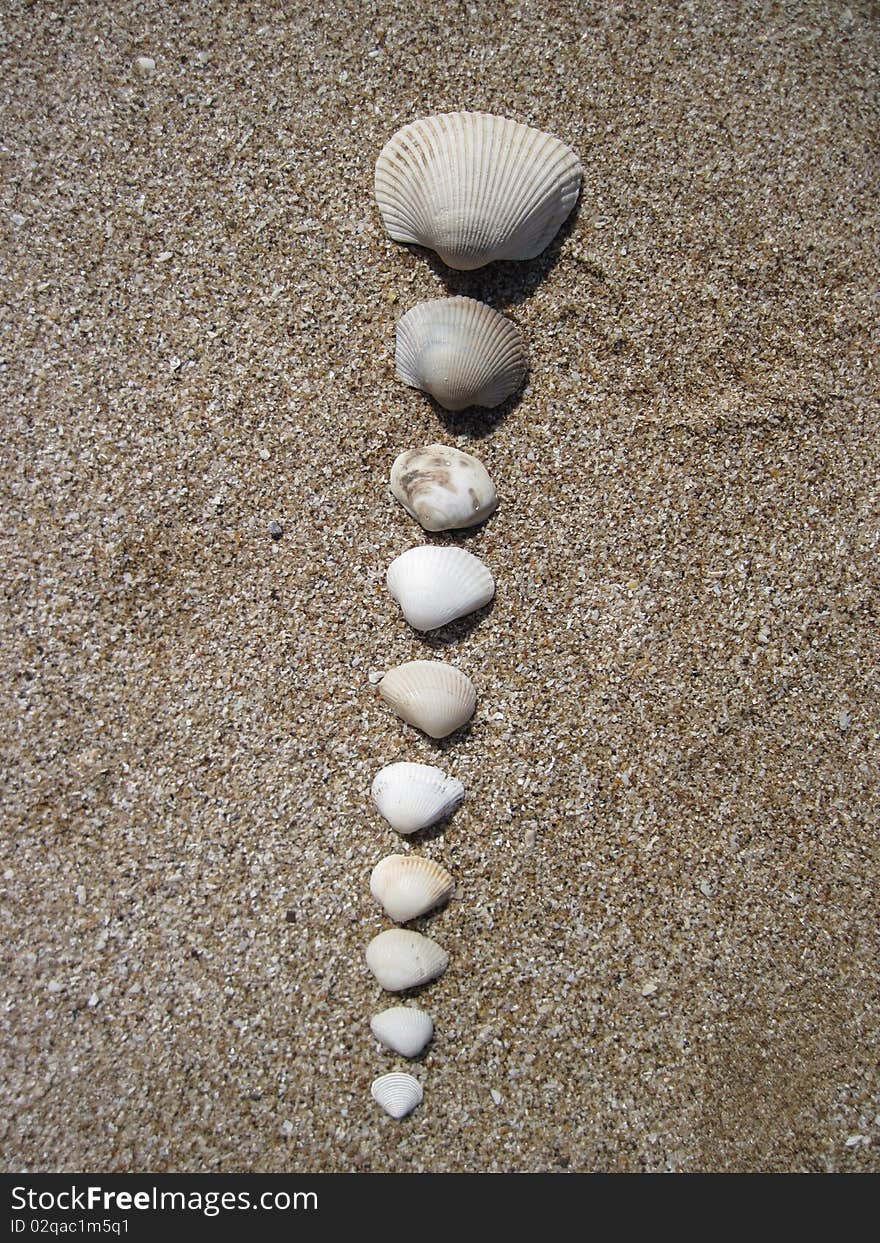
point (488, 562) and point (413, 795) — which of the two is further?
point (488, 562)

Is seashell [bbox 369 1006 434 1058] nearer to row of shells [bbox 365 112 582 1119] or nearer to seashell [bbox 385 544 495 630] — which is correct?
row of shells [bbox 365 112 582 1119]

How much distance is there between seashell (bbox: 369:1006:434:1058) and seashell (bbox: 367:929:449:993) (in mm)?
49

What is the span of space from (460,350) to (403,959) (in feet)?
4.21

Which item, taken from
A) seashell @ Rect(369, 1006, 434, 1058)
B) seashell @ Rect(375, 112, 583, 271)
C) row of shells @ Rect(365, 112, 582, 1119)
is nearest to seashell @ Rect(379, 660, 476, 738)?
row of shells @ Rect(365, 112, 582, 1119)

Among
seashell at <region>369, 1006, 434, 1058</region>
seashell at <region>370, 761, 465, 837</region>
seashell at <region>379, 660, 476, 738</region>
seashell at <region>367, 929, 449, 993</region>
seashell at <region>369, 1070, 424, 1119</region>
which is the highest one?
seashell at <region>379, 660, 476, 738</region>

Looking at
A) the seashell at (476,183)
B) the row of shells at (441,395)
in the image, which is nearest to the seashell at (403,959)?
the row of shells at (441,395)

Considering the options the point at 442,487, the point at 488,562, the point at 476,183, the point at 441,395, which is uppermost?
the point at 476,183

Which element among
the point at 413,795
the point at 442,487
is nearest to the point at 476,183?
the point at 442,487

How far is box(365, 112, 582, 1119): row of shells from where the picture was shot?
5.18ft

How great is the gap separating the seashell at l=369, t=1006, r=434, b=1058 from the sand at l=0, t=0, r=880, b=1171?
5 centimetres

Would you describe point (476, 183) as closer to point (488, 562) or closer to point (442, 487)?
point (442, 487)

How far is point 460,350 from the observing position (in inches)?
62.7

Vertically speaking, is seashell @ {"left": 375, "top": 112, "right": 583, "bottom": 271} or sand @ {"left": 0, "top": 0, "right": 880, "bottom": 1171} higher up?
seashell @ {"left": 375, "top": 112, "right": 583, "bottom": 271}

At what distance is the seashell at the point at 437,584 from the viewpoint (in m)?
1.61
